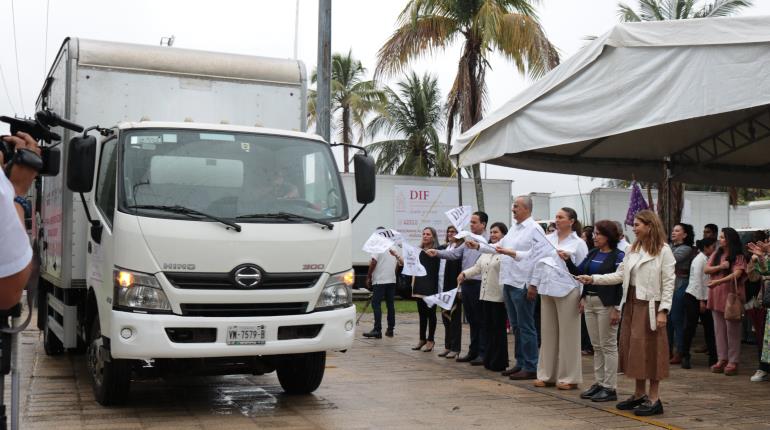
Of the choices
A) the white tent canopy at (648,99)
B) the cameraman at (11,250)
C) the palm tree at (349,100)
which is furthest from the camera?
the palm tree at (349,100)

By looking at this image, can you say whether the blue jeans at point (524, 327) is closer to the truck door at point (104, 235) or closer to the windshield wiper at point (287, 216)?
the windshield wiper at point (287, 216)

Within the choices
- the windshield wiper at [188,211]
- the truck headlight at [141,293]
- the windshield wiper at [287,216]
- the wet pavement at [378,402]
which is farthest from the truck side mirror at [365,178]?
the truck headlight at [141,293]

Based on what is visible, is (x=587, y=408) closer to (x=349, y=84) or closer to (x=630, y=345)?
(x=630, y=345)

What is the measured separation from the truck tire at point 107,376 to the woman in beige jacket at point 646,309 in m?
4.38

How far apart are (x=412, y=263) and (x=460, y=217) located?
1745 millimetres

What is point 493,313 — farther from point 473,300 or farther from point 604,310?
point 604,310

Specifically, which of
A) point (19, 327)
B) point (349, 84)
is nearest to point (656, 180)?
point (19, 327)

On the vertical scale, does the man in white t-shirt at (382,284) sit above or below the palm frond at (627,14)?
below

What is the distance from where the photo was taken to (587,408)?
7664 mm

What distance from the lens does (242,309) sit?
6.79 m

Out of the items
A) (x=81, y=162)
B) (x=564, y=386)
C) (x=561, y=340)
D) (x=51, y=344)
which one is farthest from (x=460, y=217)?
(x=51, y=344)

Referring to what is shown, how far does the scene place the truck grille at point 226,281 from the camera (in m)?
6.59

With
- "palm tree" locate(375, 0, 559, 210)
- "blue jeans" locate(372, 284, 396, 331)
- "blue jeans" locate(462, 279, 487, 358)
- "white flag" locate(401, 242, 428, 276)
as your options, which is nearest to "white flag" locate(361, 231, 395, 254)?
"white flag" locate(401, 242, 428, 276)

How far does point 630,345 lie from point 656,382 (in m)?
0.39
